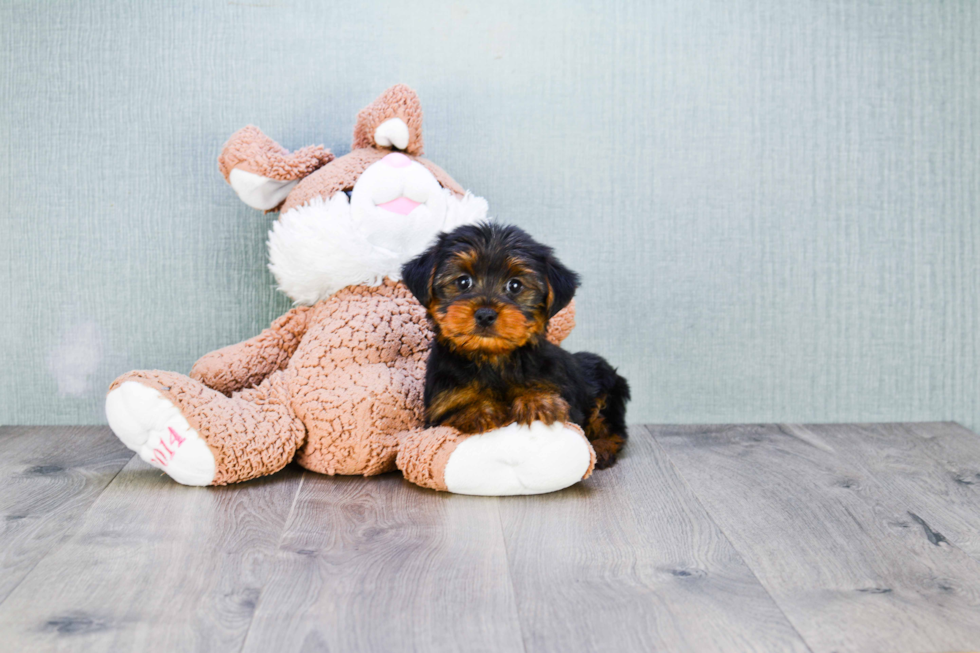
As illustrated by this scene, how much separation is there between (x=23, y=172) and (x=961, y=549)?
2.81 metres

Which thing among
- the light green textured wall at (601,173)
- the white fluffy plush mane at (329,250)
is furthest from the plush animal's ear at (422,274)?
the light green textured wall at (601,173)

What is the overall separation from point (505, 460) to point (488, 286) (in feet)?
1.39

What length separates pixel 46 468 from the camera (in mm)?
2236

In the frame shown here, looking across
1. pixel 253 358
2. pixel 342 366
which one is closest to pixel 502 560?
pixel 342 366

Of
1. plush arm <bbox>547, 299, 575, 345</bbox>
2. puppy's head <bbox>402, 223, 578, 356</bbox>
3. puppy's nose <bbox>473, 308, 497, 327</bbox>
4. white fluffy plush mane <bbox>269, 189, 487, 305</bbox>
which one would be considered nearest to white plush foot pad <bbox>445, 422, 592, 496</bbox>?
puppy's head <bbox>402, 223, 578, 356</bbox>

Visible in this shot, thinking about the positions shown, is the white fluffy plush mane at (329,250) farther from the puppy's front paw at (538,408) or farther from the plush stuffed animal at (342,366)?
the puppy's front paw at (538,408)

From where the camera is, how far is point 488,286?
186cm

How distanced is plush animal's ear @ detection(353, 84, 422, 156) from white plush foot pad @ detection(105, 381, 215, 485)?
0.93 m

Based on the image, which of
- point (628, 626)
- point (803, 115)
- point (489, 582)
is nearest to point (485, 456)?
point (489, 582)

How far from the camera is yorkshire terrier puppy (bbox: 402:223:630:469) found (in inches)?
71.4

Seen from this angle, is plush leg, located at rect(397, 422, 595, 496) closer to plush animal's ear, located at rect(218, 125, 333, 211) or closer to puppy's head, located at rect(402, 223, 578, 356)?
puppy's head, located at rect(402, 223, 578, 356)

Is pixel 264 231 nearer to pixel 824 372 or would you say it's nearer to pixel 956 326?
pixel 824 372

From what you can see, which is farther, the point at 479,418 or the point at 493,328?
the point at 479,418

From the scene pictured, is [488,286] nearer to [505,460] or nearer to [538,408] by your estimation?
[538,408]
